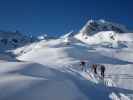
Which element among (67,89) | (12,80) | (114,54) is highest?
(12,80)

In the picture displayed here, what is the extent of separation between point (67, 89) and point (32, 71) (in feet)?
13.1

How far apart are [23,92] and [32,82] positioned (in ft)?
5.01

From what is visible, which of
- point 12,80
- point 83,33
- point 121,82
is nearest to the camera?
point 12,80

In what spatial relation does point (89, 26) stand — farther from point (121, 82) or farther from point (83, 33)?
point (121, 82)

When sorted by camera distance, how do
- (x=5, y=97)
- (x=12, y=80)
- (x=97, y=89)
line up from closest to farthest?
(x=5, y=97), (x=12, y=80), (x=97, y=89)

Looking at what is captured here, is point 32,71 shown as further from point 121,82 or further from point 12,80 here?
point 121,82

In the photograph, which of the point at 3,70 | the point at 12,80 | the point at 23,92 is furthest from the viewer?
the point at 3,70

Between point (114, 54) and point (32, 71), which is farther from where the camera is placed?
point (114, 54)

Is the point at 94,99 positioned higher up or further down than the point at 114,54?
higher up

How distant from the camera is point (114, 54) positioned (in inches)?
2995

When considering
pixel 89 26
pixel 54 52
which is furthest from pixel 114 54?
pixel 89 26

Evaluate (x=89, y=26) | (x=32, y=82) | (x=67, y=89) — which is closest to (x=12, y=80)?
(x=32, y=82)

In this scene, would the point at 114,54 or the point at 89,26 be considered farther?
the point at 89,26

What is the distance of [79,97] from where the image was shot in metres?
15.3
